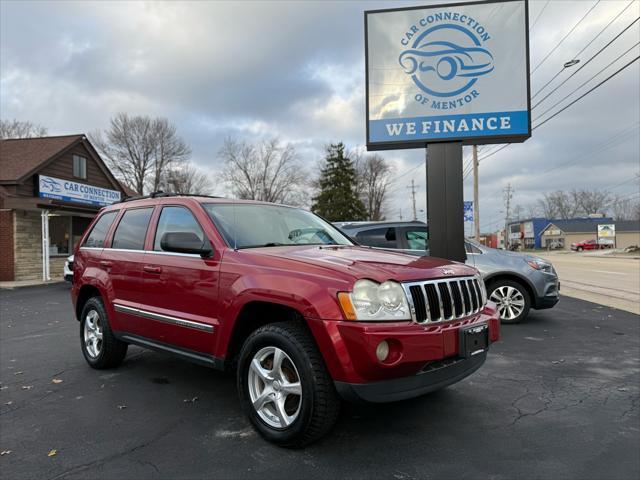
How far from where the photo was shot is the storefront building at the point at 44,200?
1770 cm

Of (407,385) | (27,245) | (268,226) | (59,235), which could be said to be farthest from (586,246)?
(407,385)

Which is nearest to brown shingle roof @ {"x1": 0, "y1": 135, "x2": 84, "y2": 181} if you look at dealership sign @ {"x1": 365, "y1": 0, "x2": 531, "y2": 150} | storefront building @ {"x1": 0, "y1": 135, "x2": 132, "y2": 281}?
storefront building @ {"x1": 0, "y1": 135, "x2": 132, "y2": 281}

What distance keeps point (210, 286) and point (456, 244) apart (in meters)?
5.29

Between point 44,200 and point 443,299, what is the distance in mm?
18433

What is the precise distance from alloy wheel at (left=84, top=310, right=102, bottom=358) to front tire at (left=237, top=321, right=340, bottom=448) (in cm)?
248

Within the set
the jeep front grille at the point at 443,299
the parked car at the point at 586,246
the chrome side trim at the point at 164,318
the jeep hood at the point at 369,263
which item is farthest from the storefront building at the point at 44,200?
the parked car at the point at 586,246

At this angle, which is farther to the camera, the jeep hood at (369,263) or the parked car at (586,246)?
the parked car at (586,246)

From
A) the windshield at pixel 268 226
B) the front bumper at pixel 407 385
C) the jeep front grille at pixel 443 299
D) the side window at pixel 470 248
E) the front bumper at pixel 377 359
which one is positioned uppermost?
the windshield at pixel 268 226

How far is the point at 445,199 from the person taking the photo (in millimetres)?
8242

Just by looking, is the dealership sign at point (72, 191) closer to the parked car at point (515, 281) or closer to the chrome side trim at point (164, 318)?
the parked car at point (515, 281)

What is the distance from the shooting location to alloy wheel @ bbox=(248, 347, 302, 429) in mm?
3137

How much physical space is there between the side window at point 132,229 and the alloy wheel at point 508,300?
569 centimetres

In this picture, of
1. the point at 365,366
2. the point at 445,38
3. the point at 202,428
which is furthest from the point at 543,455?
the point at 445,38

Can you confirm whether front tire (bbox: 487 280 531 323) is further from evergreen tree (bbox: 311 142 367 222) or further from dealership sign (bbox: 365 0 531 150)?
evergreen tree (bbox: 311 142 367 222)
